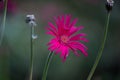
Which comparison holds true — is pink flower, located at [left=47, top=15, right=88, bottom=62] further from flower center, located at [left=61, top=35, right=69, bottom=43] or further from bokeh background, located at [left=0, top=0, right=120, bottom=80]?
bokeh background, located at [left=0, top=0, right=120, bottom=80]

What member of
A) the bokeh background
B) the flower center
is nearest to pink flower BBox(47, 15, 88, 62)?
the flower center

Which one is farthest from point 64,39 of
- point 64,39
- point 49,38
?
point 49,38

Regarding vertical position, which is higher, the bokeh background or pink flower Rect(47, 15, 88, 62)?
pink flower Rect(47, 15, 88, 62)

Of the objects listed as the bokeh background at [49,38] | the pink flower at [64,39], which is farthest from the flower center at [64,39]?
the bokeh background at [49,38]

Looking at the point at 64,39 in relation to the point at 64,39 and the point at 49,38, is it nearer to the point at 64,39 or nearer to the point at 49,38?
the point at 64,39

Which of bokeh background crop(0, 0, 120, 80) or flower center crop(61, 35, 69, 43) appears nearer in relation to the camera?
flower center crop(61, 35, 69, 43)

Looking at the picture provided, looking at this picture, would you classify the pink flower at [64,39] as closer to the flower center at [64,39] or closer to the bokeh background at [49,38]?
the flower center at [64,39]

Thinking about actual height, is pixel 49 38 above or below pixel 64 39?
below
